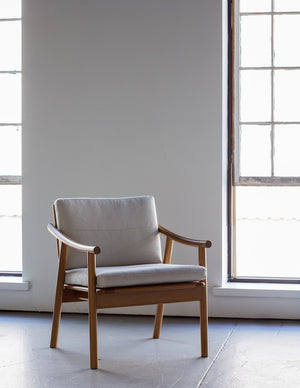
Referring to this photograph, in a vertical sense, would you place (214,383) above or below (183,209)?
below

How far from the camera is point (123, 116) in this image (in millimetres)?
4969

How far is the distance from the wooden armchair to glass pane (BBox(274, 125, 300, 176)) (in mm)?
1257

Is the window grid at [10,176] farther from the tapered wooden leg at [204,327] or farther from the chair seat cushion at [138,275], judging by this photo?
the tapered wooden leg at [204,327]

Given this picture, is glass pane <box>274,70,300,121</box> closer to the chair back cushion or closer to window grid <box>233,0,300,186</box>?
window grid <box>233,0,300,186</box>

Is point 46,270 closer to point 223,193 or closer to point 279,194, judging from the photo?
point 223,193

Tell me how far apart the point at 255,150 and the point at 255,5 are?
1.10m

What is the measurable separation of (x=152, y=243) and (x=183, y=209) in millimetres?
808

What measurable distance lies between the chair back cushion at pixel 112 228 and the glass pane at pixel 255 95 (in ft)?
4.29

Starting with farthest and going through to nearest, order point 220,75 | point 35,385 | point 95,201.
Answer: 1. point 220,75
2. point 95,201
3. point 35,385

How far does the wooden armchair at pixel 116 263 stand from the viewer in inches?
136

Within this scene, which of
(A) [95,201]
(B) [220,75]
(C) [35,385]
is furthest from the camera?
(B) [220,75]

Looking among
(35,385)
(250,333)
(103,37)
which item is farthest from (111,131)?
(35,385)

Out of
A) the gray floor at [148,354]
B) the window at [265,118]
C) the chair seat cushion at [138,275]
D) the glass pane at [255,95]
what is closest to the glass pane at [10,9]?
the window at [265,118]

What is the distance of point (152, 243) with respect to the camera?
13.6ft
